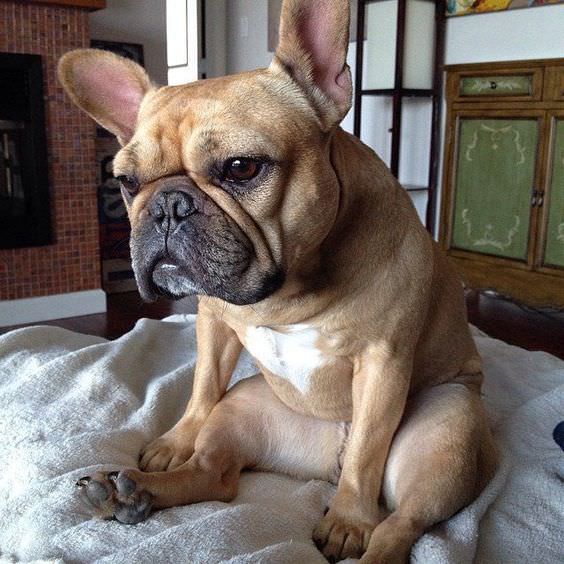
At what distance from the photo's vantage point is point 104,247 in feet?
10.9

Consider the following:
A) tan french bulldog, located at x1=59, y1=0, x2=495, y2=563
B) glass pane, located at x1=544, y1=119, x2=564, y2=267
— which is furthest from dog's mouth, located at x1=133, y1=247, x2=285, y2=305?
glass pane, located at x1=544, y1=119, x2=564, y2=267

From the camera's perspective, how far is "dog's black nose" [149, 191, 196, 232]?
36.1 inches

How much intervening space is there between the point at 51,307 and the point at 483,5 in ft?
7.74

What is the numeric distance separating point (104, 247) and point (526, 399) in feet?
7.35

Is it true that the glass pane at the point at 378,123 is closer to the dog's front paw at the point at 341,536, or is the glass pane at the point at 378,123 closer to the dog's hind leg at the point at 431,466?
the dog's hind leg at the point at 431,466

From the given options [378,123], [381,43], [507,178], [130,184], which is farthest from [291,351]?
[378,123]

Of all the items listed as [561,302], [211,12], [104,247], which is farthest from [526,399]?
[211,12]

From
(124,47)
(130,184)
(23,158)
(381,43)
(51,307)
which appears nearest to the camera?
(130,184)

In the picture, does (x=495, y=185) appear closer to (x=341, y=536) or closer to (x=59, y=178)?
(x=59, y=178)

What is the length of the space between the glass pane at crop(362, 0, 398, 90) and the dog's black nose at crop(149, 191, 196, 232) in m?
2.69

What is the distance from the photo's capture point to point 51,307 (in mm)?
2891

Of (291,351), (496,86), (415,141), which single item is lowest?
(291,351)

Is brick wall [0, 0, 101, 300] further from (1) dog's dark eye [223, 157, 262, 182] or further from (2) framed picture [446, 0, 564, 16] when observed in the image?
(1) dog's dark eye [223, 157, 262, 182]

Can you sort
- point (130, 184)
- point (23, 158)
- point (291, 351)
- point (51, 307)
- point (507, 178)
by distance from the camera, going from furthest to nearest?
1. point (507, 178)
2. point (51, 307)
3. point (23, 158)
4. point (291, 351)
5. point (130, 184)
